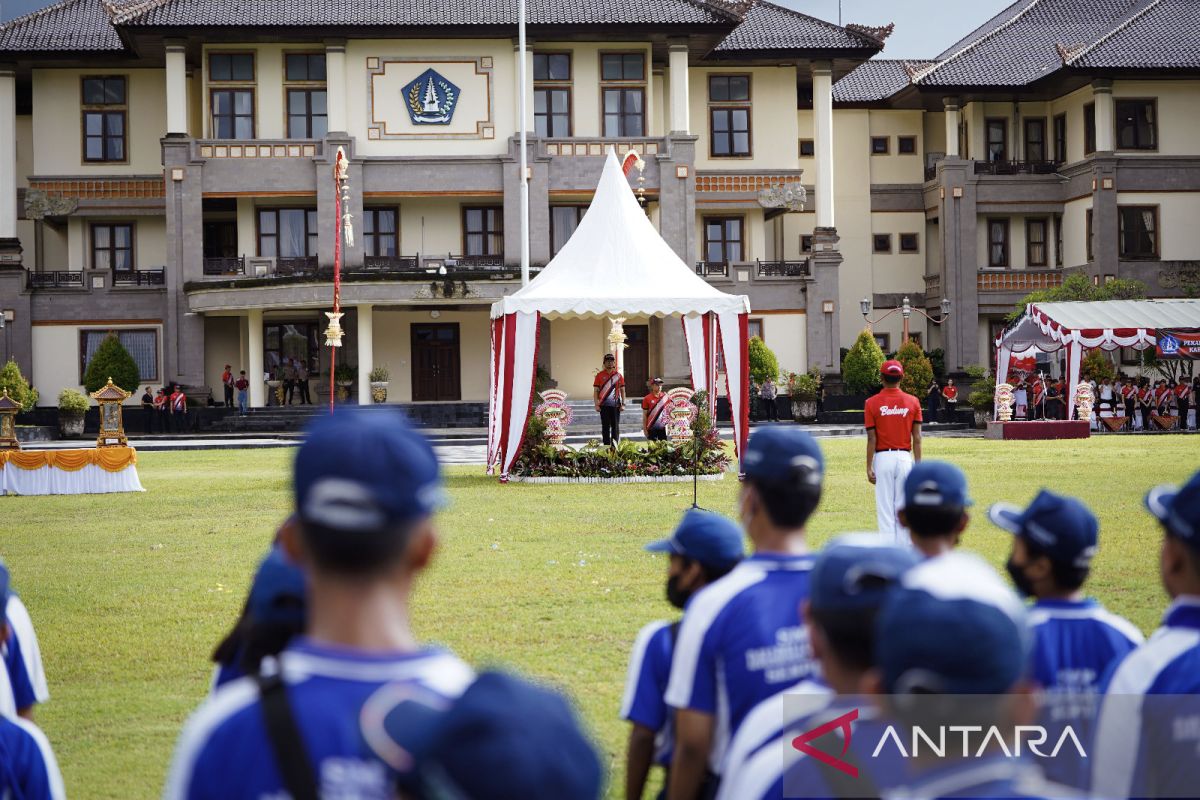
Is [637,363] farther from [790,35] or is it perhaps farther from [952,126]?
[952,126]

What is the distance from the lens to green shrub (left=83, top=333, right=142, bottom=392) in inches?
1777

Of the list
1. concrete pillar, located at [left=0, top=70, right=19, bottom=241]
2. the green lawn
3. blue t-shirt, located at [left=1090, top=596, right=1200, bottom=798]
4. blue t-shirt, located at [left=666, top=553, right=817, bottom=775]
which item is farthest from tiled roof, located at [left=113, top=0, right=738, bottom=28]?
blue t-shirt, located at [left=1090, top=596, right=1200, bottom=798]

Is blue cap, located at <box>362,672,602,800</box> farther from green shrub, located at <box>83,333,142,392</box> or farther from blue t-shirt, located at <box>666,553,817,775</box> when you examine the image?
green shrub, located at <box>83,333,142,392</box>

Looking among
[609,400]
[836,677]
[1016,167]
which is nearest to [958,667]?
[836,677]

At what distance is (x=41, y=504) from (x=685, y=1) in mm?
31530

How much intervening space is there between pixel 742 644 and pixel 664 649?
68 cm

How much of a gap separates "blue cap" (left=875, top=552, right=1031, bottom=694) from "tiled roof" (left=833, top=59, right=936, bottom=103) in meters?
53.5

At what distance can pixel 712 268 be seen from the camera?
48750mm

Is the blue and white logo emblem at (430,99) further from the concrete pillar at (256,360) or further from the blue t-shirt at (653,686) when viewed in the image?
the blue t-shirt at (653,686)

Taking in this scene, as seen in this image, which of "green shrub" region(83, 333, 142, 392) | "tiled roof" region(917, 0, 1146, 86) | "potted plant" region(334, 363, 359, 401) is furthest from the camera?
"tiled roof" region(917, 0, 1146, 86)

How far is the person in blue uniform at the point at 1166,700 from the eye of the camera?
A: 10.7ft

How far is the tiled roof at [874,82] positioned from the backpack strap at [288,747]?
176 ft

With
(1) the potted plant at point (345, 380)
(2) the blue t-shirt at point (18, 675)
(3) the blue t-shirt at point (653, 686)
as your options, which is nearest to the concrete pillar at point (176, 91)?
(1) the potted plant at point (345, 380)

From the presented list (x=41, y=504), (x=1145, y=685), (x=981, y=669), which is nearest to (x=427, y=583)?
(x=1145, y=685)
